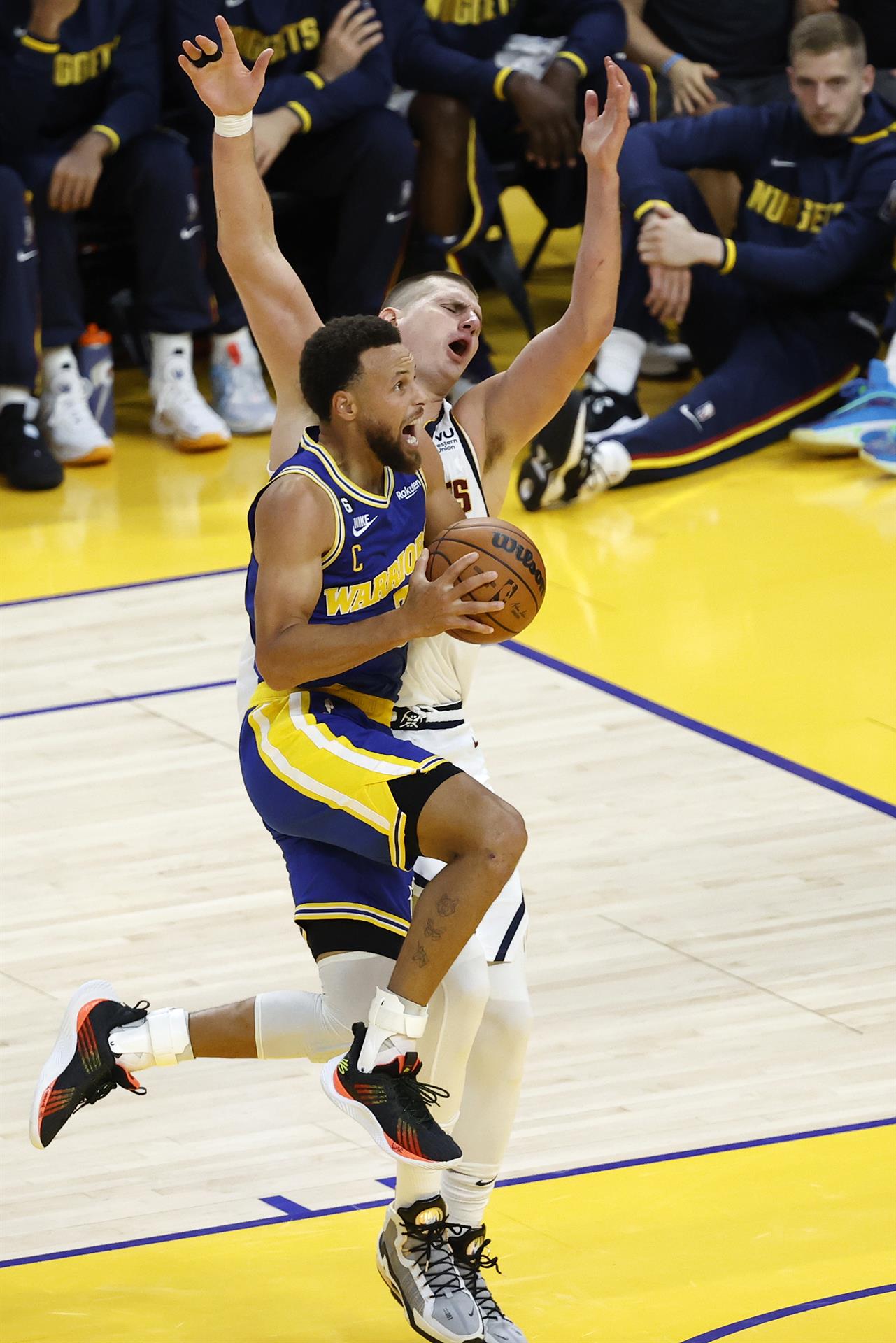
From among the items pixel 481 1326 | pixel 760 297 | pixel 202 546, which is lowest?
pixel 202 546

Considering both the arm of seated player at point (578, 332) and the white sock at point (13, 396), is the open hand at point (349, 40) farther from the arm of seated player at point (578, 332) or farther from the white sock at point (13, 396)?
the arm of seated player at point (578, 332)

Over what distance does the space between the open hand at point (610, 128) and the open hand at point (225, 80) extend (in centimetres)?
60

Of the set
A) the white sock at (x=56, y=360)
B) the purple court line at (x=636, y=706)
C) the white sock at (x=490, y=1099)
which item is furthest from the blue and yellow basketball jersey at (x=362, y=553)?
the white sock at (x=56, y=360)

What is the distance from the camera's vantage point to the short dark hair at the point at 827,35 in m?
8.62

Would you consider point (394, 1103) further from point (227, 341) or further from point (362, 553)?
point (227, 341)

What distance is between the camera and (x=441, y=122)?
9289 mm

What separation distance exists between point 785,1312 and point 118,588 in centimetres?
464

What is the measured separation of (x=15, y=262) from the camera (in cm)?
844

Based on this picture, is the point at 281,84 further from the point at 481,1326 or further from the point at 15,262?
the point at 481,1326

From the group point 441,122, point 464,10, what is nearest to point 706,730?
point 441,122

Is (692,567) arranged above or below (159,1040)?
below

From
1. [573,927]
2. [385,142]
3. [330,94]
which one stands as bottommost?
[573,927]

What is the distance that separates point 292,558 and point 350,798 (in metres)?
0.39

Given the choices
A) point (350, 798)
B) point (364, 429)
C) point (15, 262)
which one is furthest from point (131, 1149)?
point (15, 262)
